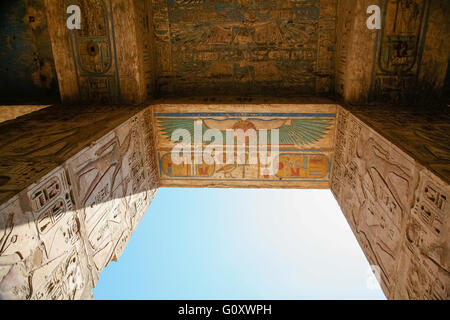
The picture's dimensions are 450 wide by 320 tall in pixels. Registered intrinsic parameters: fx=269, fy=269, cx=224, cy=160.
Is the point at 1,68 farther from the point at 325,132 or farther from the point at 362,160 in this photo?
the point at 362,160

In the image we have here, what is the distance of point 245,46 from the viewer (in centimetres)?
395

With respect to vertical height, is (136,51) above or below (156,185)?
above

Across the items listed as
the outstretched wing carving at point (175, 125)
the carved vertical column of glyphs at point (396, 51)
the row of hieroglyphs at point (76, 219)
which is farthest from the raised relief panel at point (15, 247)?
the carved vertical column of glyphs at point (396, 51)

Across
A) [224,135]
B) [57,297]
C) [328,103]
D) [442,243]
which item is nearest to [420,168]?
[442,243]

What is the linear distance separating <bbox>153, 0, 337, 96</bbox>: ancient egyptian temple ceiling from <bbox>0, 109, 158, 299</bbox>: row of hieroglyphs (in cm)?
108

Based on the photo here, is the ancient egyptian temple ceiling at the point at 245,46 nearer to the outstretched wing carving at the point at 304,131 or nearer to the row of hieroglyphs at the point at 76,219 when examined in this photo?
the outstretched wing carving at the point at 304,131

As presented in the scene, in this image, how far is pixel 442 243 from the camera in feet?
5.35

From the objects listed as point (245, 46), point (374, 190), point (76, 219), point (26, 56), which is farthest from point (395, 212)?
point (26, 56)

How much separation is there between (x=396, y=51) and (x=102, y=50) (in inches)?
146

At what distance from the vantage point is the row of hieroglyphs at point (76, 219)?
1.51 metres

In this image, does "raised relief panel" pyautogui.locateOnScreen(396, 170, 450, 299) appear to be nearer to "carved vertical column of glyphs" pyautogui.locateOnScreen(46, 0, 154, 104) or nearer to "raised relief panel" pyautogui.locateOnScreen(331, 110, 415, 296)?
"raised relief panel" pyautogui.locateOnScreen(331, 110, 415, 296)

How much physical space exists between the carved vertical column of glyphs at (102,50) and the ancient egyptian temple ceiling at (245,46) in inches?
16.9

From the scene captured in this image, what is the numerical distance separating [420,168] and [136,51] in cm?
331

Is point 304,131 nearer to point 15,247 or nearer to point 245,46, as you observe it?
point 245,46
